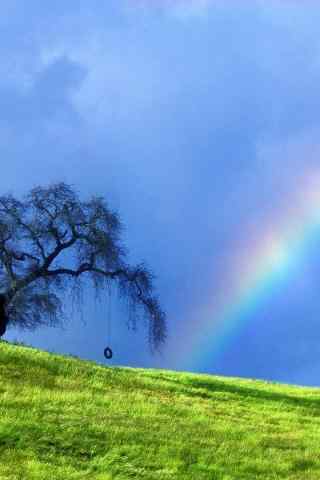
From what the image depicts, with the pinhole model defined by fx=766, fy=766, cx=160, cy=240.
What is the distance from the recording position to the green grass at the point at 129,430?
15820 mm

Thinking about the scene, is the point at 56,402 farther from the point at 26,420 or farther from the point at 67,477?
the point at 67,477

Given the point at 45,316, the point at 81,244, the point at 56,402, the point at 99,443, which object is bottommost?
the point at 99,443

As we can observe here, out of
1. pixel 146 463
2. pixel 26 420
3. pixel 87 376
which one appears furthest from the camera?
pixel 87 376

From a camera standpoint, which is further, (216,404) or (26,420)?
(216,404)

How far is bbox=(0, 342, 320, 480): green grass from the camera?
623 inches

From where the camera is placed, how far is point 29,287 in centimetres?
3969

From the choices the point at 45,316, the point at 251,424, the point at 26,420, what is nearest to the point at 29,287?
the point at 45,316

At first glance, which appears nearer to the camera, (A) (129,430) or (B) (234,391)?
(A) (129,430)

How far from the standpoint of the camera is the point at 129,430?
1855 centimetres

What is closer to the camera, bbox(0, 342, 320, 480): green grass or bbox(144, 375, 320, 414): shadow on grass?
bbox(0, 342, 320, 480): green grass

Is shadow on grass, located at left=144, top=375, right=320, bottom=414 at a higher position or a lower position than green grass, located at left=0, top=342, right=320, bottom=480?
higher

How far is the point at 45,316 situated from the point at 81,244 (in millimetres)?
4202

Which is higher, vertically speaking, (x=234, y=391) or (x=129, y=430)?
(x=234, y=391)

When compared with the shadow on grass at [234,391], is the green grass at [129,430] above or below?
below
